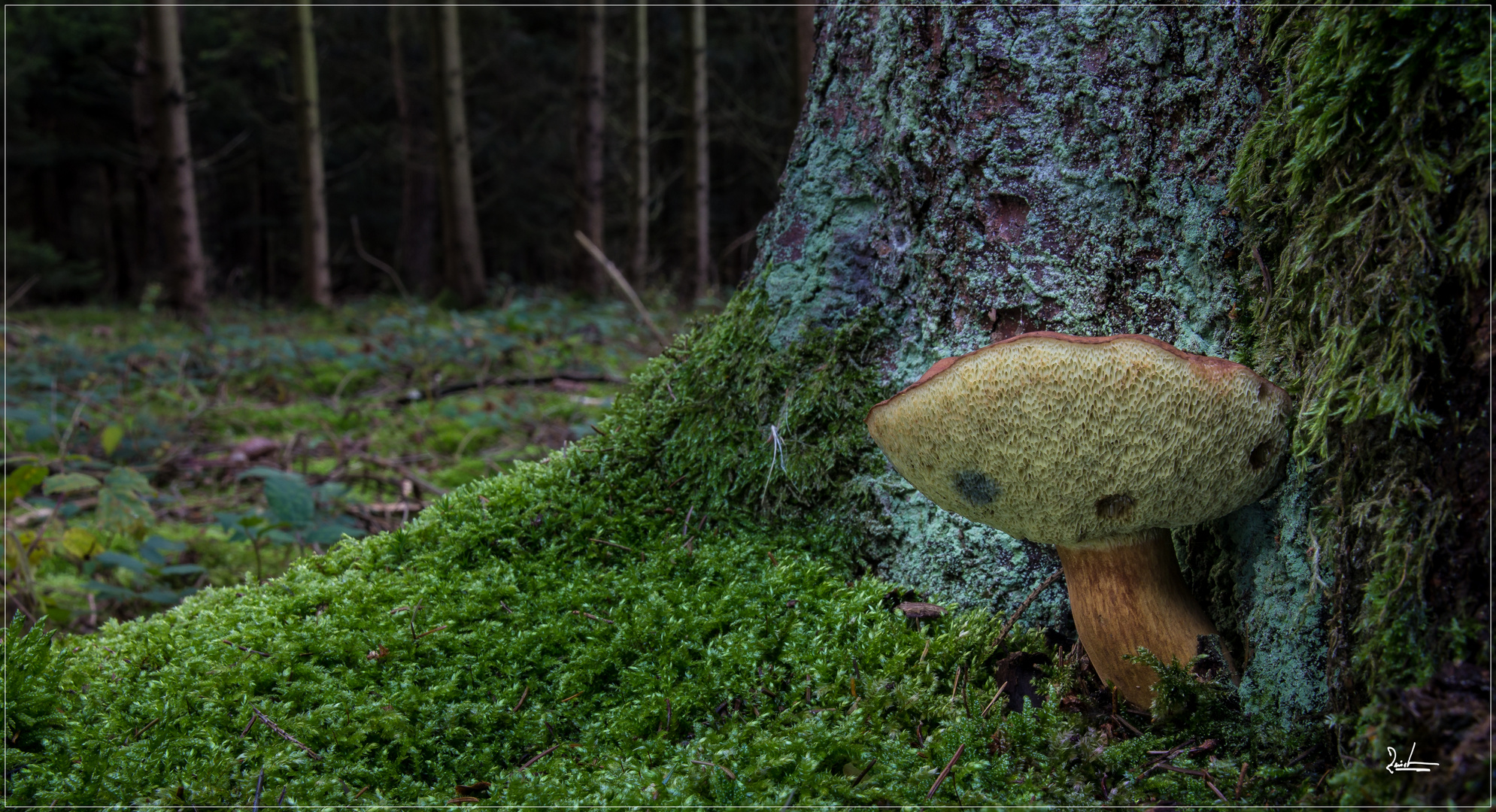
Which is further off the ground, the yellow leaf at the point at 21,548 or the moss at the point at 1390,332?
the moss at the point at 1390,332

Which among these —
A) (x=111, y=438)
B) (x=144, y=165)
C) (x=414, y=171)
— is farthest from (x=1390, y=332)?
(x=414, y=171)

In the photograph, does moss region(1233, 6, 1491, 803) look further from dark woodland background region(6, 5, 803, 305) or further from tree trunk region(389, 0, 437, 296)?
tree trunk region(389, 0, 437, 296)

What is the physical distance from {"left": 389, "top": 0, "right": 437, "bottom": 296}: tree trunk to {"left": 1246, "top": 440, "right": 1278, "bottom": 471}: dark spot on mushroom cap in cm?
1637

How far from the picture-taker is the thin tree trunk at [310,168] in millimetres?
10688

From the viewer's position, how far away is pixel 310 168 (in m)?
11.0

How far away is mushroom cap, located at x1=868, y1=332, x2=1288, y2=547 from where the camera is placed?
43.8 inches

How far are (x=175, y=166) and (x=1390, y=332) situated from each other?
11.5 m

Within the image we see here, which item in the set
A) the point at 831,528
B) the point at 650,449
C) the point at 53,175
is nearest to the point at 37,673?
the point at 650,449

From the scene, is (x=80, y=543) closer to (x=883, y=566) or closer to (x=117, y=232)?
(x=883, y=566)

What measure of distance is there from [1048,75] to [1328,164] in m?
0.57

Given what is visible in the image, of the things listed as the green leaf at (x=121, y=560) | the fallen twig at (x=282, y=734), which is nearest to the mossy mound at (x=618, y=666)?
the fallen twig at (x=282, y=734)

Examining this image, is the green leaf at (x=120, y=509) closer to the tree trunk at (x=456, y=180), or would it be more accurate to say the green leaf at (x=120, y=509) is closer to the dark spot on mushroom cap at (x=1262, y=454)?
the dark spot on mushroom cap at (x=1262, y=454)

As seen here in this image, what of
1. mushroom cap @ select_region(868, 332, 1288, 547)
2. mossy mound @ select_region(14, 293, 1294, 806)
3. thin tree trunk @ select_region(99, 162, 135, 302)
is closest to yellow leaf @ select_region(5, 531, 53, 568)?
mossy mound @ select_region(14, 293, 1294, 806)
